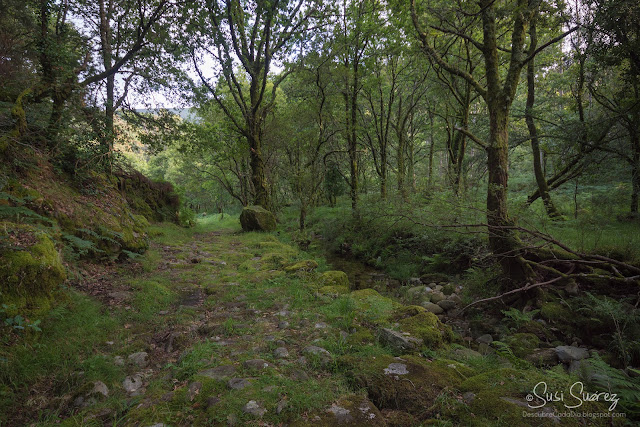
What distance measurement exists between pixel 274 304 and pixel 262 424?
2.88m

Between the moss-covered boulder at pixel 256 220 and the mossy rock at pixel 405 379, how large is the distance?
10.7 m

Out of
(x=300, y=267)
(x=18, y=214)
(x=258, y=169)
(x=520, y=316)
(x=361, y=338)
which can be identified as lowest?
(x=520, y=316)

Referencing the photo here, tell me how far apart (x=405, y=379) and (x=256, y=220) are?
11378 millimetres

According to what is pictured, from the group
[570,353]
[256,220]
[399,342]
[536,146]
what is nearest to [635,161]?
[536,146]

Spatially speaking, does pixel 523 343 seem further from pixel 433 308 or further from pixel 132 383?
pixel 132 383

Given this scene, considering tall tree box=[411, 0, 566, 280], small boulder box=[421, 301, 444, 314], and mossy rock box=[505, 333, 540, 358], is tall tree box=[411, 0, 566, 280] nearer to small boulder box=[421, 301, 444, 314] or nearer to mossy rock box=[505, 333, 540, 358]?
mossy rock box=[505, 333, 540, 358]

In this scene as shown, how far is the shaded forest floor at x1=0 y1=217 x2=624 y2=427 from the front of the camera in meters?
2.34

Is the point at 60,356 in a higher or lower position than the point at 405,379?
higher

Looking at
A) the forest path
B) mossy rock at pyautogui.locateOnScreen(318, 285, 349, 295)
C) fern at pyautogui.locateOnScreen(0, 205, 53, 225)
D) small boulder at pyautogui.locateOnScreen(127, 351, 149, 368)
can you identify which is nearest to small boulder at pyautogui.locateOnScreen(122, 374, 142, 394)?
the forest path

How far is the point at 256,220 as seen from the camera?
43.9ft

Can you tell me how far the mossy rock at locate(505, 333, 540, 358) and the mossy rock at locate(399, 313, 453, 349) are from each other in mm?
935

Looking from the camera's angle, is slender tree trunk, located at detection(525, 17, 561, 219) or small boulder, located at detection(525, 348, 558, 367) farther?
slender tree trunk, located at detection(525, 17, 561, 219)

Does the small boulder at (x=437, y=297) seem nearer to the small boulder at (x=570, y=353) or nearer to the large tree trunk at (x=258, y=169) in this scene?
the small boulder at (x=570, y=353)

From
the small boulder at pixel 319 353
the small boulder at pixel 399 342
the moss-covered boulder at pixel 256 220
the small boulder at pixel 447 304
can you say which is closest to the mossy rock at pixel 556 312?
the small boulder at pixel 447 304
